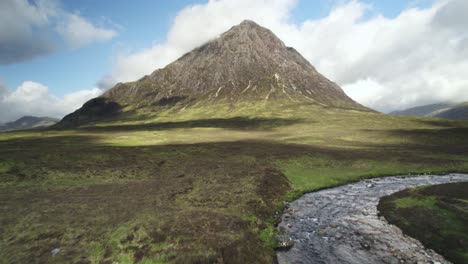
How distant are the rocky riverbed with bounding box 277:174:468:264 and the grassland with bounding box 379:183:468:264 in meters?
1.01

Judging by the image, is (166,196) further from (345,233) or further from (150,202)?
(345,233)

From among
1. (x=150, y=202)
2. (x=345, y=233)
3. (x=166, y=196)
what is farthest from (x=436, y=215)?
(x=150, y=202)

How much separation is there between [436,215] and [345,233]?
991 centimetres

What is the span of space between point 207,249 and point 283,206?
54.0 feet

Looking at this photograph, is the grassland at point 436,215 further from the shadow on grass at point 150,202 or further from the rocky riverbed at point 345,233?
the shadow on grass at point 150,202

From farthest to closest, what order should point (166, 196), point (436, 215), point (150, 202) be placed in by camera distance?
point (166, 196) → point (150, 202) → point (436, 215)

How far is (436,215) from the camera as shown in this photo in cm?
2838

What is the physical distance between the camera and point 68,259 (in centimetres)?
2161

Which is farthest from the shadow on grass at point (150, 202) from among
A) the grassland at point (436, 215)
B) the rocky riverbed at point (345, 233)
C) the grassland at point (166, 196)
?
the grassland at point (436, 215)

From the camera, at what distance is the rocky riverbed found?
22984 millimetres

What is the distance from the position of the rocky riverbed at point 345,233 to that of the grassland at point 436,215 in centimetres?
101

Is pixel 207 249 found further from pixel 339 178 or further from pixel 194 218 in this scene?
pixel 339 178

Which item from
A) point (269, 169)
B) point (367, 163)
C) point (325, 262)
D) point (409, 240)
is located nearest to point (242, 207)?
point (325, 262)

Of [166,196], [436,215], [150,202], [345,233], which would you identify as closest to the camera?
[345,233]
